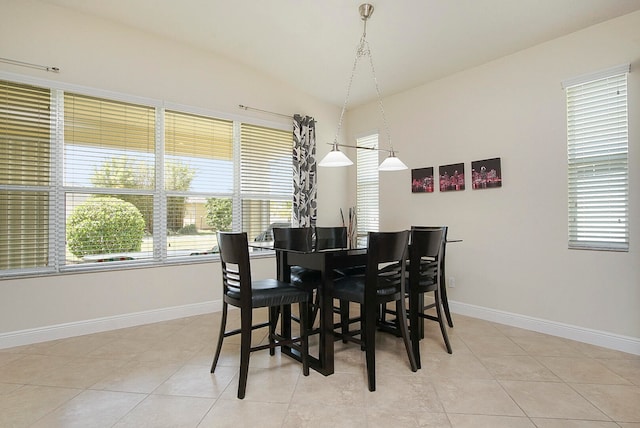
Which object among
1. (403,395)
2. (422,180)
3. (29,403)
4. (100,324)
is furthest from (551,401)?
(100,324)

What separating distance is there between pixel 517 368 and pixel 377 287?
1228 millimetres

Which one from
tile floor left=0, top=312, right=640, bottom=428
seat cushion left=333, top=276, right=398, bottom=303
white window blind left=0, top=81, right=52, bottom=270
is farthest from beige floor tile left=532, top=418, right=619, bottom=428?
white window blind left=0, top=81, right=52, bottom=270

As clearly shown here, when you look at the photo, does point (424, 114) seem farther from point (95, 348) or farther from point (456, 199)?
point (95, 348)

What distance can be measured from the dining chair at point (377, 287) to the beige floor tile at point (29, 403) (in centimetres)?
183

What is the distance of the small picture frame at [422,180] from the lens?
4.12 metres

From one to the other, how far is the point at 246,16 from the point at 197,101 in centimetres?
116

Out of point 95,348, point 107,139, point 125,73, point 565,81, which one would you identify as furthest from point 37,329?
point 565,81

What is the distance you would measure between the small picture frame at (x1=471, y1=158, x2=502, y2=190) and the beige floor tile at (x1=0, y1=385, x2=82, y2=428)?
3.88 m

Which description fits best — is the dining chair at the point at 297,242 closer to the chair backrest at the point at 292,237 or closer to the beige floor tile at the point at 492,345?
the chair backrest at the point at 292,237

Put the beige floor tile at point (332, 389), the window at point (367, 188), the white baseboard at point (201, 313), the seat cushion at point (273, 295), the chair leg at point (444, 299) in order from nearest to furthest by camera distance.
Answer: the beige floor tile at point (332, 389)
the seat cushion at point (273, 295)
the white baseboard at point (201, 313)
the chair leg at point (444, 299)
the window at point (367, 188)

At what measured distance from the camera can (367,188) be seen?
4992mm

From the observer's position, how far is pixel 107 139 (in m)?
3.38

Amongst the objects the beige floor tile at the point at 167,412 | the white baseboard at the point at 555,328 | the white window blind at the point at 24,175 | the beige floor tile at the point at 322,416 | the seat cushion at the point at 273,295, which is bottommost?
the beige floor tile at the point at 322,416

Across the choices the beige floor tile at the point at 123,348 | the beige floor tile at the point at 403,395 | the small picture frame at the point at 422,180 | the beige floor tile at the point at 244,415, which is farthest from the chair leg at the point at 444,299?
the beige floor tile at the point at 123,348
